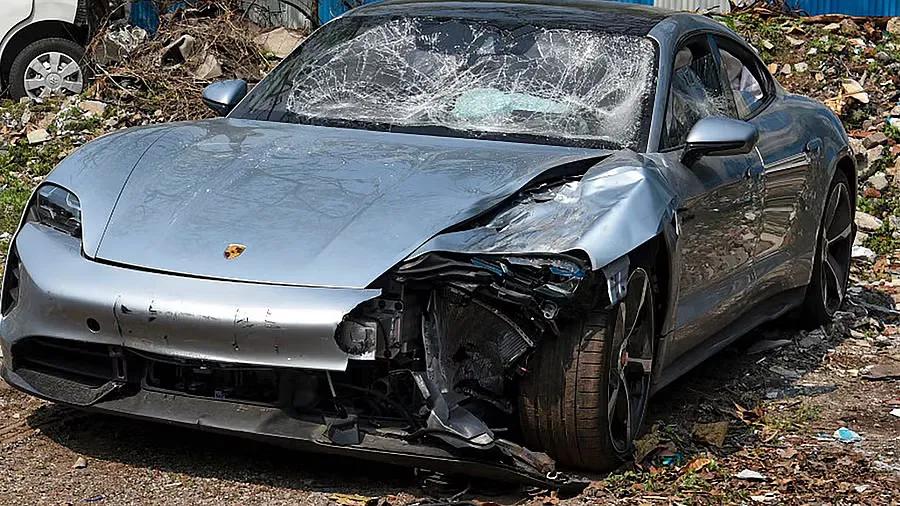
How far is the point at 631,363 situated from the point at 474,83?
4.57 ft

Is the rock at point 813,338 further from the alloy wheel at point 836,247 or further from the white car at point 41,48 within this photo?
the white car at point 41,48

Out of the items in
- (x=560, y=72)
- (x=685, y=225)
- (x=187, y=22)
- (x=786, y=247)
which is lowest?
(x=187, y=22)

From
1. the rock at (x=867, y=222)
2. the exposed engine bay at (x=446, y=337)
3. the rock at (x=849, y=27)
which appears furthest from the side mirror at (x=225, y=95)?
the rock at (x=849, y=27)

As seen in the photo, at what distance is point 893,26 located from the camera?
13.6 meters

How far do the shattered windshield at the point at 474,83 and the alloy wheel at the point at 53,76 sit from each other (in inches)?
271

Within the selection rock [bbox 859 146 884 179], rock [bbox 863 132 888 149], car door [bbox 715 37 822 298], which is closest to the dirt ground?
car door [bbox 715 37 822 298]

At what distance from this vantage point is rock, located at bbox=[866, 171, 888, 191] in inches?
434

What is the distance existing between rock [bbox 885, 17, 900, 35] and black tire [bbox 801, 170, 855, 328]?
6.32 meters

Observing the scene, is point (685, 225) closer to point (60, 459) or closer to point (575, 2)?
point (575, 2)

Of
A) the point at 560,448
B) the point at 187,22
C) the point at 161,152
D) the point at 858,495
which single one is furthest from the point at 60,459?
the point at 187,22

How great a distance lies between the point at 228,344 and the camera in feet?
14.3

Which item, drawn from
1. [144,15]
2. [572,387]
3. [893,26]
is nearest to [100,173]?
[572,387]

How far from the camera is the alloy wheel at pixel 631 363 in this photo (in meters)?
4.80

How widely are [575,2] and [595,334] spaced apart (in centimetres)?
237
